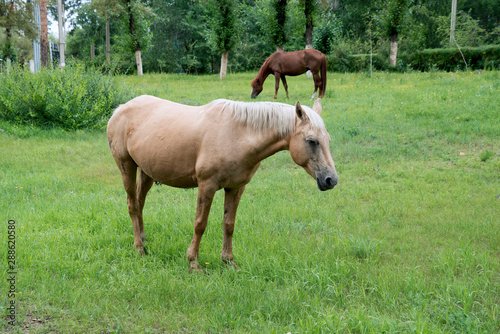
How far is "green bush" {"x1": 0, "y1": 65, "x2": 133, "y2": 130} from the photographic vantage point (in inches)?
460

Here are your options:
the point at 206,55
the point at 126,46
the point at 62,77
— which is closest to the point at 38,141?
the point at 62,77

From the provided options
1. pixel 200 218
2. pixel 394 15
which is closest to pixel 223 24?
pixel 394 15

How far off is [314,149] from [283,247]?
5.39ft

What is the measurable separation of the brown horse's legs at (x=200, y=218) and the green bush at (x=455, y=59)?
20.1 meters

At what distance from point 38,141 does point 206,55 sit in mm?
34435

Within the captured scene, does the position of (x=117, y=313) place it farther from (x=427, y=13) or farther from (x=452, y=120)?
(x=427, y=13)

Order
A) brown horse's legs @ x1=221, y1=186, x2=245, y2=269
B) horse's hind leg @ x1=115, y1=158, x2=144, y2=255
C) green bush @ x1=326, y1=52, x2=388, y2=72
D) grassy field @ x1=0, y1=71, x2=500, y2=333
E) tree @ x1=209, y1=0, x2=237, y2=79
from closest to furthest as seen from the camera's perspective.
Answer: grassy field @ x1=0, y1=71, x2=500, y2=333, brown horse's legs @ x1=221, y1=186, x2=245, y2=269, horse's hind leg @ x1=115, y1=158, x2=144, y2=255, tree @ x1=209, y1=0, x2=237, y2=79, green bush @ x1=326, y1=52, x2=388, y2=72

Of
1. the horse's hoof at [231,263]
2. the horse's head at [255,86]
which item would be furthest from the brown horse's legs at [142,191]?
the horse's head at [255,86]

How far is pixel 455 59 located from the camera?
Result: 22.0 metres

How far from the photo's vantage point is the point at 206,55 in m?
43.1

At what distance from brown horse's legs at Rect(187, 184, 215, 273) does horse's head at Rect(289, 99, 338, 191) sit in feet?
3.48

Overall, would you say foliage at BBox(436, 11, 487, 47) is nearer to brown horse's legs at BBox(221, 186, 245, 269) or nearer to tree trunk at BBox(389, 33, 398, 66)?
tree trunk at BBox(389, 33, 398, 66)

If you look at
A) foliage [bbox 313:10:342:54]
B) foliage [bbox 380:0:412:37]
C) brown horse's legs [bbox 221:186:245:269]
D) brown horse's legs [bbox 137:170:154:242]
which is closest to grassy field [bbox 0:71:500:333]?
brown horse's legs [bbox 137:170:154:242]

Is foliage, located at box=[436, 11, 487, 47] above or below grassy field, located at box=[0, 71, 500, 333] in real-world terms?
above
